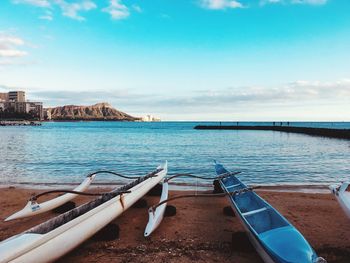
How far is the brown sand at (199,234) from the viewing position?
5348 millimetres

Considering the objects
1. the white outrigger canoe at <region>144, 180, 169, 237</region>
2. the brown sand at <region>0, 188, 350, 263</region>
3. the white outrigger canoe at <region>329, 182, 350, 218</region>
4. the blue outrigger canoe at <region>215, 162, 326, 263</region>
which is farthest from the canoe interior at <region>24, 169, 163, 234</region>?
the white outrigger canoe at <region>329, 182, 350, 218</region>

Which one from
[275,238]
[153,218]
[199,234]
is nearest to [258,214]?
[199,234]

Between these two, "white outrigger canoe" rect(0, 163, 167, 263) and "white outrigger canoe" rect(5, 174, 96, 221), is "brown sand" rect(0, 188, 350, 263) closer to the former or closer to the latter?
"white outrigger canoe" rect(5, 174, 96, 221)

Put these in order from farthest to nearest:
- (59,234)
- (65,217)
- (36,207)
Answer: (36,207), (65,217), (59,234)

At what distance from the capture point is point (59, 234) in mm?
4555

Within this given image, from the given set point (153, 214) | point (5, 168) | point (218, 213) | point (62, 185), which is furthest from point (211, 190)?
point (5, 168)

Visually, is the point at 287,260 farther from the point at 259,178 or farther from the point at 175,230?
the point at 259,178

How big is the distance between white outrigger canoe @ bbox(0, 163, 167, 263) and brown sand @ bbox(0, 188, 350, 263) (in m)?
0.53

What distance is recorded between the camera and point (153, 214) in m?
6.36

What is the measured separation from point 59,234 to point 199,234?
3.00m

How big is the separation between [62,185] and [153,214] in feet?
25.1

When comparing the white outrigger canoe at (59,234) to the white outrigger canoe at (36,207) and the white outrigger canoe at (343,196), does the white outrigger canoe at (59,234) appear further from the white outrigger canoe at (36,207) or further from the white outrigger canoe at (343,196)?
the white outrigger canoe at (343,196)

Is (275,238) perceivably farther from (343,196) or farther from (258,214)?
(343,196)

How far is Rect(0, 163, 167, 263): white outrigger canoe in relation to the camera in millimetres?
3898
